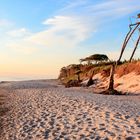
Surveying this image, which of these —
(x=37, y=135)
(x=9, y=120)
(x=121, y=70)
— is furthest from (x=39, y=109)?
(x=121, y=70)

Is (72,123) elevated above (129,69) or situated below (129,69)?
below

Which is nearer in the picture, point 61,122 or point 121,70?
point 61,122

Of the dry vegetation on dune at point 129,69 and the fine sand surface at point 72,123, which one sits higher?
the dry vegetation on dune at point 129,69

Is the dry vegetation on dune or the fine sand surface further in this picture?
the dry vegetation on dune

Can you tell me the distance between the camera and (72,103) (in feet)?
81.3

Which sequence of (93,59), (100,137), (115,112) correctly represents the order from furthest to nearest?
(93,59) → (115,112) → (100,137)

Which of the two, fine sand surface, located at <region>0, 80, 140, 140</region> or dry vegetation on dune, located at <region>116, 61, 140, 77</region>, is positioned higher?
dry vegetation on dune, located at <region>116, 61, 140, 77</region>

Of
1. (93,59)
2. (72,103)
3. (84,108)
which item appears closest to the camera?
(84,108)

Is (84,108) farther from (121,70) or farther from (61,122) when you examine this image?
(121,70)

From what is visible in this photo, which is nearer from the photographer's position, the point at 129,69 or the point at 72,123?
the point at 72,123

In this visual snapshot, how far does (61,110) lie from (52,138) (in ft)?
22.1

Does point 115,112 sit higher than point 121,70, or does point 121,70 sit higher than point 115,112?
point 121,70

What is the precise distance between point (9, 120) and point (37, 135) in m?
4.60

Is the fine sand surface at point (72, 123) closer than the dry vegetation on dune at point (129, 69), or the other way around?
the fine sand surface at point (72, 123)
